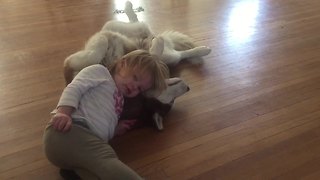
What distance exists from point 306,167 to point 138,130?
563 mm

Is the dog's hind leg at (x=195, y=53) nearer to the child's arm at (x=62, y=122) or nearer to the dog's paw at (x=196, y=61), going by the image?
the dog's paw at (x=196, y=61)

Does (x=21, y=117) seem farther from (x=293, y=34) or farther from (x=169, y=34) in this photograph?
(x=293, y=34)

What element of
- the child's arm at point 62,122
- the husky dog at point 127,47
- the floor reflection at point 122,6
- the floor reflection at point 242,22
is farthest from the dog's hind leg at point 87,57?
the floor reflection at point 122,6

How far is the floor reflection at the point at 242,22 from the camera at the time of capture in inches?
83.1

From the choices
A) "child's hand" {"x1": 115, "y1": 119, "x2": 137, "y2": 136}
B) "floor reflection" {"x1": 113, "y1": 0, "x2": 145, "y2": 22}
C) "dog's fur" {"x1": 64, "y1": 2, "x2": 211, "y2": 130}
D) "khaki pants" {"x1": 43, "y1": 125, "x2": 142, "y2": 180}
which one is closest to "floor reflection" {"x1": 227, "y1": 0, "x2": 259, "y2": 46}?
"dog's fur" {"x1": 64, "y1": 2, "x2": 211, "y2": 130}

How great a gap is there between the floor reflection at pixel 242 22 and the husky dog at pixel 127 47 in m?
0.32

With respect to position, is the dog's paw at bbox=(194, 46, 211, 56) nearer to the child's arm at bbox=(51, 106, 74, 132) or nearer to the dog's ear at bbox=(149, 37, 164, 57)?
the dog's ear at bbox=(149, 37, 164, 57)

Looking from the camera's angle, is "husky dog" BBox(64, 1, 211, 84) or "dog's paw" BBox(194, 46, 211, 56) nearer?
"husky dog" BBox(64, 1, 211, 84)

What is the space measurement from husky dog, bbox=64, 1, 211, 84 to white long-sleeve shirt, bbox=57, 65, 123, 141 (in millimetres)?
219

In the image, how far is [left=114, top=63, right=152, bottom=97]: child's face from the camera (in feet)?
3.95

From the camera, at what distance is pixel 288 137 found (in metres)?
1.31

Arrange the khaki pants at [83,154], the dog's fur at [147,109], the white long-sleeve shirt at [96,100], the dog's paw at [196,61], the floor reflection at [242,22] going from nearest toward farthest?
the khaki pants at [83,154], the white long-sleeve shirt at [96,100], the dog's fur at [147,109], the dog's paw at [196,61], the floor reflection at [242,22]

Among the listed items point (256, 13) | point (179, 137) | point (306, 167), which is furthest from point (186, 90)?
point (256, 13)

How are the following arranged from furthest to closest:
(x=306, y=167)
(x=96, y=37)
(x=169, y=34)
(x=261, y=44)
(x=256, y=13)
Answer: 1. (x=256, y=13)
2. (x=261, y=44)
3. (x=169, y=34)
4. (x=96, y=37)
5. (x=306, y=167)
